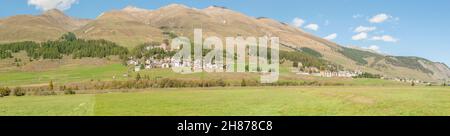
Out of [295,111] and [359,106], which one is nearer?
[295,111]

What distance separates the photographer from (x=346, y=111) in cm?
4012

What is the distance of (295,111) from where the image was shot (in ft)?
135

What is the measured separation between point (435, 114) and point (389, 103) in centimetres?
916
